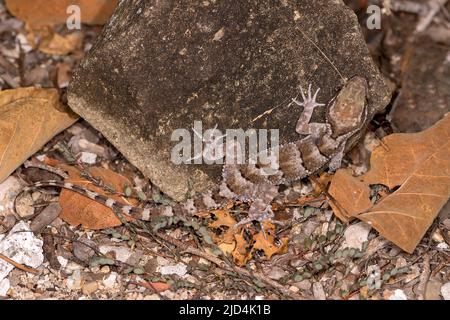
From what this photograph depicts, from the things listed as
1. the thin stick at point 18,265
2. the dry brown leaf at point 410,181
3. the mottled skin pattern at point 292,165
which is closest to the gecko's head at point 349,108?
the mottled skin pattern at point 292,165

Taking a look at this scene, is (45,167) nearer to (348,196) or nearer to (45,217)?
(45,217)

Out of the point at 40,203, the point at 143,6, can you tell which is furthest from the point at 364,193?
the point at 40,203

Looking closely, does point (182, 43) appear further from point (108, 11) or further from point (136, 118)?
point (108, 11)

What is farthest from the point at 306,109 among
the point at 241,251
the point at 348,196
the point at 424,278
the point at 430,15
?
the point at 430,15

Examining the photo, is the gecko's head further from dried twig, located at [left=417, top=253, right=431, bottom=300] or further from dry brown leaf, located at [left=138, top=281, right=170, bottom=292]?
dry brown leaf, located at [left=138, top=281, right=170, bottom=292]

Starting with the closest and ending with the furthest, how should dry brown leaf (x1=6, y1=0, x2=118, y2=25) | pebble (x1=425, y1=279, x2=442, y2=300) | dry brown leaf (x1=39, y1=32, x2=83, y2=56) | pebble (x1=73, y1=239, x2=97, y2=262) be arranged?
pebble (x1=425, y1=279, x2=442, y2=300), pebble (x1=73, y1=239, x2=97, y2=262), dry brown leaf (x1=6, y1=0, x2=118, y2=25), dry brown leaf (x1=39, y1=32, x2=83, y2=56)

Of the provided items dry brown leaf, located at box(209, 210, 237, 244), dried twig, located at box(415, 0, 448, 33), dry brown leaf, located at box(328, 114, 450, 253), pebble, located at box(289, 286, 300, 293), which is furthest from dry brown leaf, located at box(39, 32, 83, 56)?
dried twig, located at box(415, 0, 448, 33)
